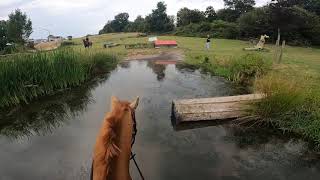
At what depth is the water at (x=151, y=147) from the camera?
25.1 feet

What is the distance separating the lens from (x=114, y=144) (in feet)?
11.3

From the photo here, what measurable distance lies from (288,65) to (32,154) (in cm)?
1432

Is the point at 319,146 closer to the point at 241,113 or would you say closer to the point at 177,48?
the point at 241,113

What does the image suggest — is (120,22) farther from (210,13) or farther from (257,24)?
(257,24)

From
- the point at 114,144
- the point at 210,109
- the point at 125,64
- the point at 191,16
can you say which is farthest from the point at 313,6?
the point at 114,144

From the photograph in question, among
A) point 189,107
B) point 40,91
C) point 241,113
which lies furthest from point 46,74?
point 241,113

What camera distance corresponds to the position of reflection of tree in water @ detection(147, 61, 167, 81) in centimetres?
1823

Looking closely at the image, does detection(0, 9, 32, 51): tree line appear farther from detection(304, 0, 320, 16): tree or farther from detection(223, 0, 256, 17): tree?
detection(304, 0, 320, 16): tree

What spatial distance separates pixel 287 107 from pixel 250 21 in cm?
2764

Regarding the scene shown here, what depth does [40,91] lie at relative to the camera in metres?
13.8

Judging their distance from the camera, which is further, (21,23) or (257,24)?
(21,23)

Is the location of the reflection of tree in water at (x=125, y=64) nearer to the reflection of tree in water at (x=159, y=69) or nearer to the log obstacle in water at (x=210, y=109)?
the reflection of tree in water at (x=159, y=69)

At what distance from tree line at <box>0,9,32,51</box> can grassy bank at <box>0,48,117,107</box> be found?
2784 cm

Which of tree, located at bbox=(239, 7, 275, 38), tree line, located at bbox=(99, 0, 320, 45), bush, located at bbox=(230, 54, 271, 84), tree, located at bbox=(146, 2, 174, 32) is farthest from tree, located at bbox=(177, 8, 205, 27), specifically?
bush, located at bbox=(230, 54, 271, 84)
